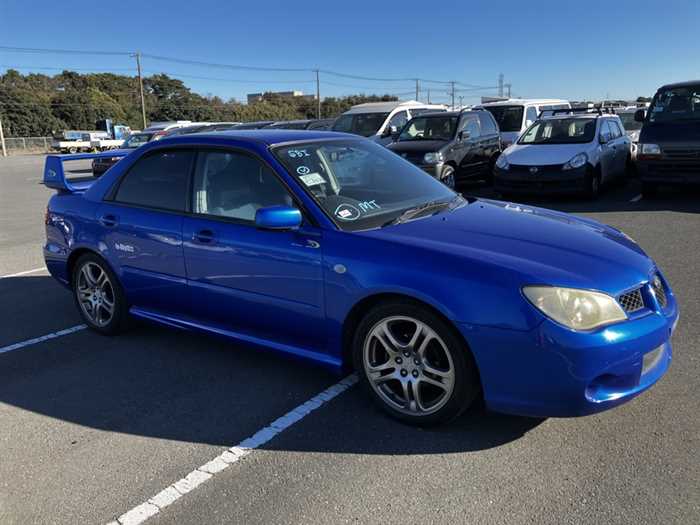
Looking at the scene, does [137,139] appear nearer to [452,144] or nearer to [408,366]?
[452,144]

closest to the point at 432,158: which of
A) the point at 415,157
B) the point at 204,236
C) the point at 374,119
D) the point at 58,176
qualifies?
the point at 415,157

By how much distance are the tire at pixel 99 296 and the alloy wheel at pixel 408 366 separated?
238 cm

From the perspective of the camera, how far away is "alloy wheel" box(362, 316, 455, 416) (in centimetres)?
314

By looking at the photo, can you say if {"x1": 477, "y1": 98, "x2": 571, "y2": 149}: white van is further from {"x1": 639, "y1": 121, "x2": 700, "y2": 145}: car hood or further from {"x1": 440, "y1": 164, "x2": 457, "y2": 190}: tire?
{"x1": 639, "y1": 121, "x2": 700, "y2": 145}: car hood

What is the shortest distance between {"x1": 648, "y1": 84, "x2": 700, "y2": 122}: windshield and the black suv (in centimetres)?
345

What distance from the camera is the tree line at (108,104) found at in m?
67.6

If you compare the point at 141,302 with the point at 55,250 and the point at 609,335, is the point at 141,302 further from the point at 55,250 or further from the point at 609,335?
the point at 609,335

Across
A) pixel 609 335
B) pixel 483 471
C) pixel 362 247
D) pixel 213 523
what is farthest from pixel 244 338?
pixel 609 335

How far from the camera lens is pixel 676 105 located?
34.6 feet

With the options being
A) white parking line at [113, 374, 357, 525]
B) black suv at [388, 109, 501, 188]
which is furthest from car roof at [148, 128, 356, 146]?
black suv at [388, 109, 501, 188]

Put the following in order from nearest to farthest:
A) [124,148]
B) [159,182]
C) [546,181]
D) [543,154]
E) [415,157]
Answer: [159,182], [546,181], [543,154], [415,157], [124,148]

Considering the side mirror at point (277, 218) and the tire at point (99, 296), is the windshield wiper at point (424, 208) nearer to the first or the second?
the side mirror at point (277, 218)

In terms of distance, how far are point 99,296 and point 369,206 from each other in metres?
2.51

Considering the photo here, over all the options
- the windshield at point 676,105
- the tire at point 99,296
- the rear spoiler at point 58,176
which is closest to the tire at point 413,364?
the tire at point 99,296
